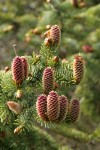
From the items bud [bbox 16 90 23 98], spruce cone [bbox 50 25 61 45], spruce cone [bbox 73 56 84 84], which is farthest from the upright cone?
bud [bbox 16 90 23 98]

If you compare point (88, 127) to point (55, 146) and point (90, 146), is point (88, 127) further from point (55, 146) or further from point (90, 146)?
point (55, 146)

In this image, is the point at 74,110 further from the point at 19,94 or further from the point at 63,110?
the point at 19,94

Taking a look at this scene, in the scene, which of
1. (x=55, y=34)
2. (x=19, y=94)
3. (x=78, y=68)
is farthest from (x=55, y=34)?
(x=19, y=94)

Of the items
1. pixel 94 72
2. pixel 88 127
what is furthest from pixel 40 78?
pixel 88 127

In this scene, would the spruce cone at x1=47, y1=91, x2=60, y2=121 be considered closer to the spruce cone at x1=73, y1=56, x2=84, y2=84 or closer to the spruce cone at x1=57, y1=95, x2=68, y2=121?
the spruce cone at x1=57, y1=95, x2=68, y2=121

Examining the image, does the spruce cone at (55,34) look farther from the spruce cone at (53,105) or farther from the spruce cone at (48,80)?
the spruce cone at (53,105)
